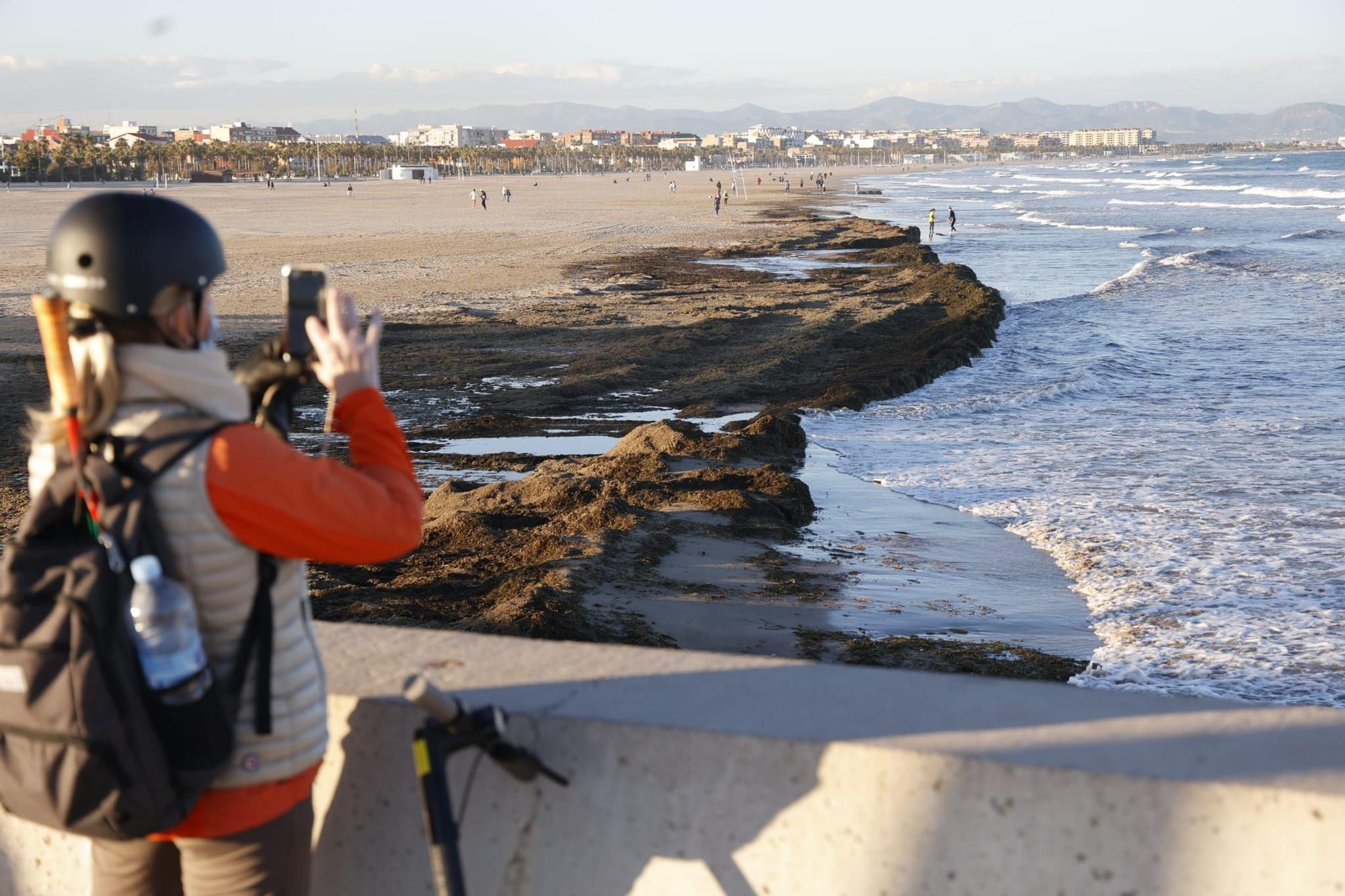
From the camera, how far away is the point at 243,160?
150m

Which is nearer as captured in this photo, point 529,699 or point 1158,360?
point 529,699

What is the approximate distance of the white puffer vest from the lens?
1755 mm

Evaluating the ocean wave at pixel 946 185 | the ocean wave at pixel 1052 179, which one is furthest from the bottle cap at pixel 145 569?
the ocean wave at pixel 1052 179

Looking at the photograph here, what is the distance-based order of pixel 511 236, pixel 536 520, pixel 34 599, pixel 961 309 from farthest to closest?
1. pixel 511 236
2. pixel 961 309
3. pixel 536 520
4. pixel 34 599

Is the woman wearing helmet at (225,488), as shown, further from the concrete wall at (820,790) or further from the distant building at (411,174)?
the distant building at (411,174)

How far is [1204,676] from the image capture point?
263 inches

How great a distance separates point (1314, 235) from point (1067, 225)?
11.7 m

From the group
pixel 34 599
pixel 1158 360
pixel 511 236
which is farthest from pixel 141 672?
pixel 511 236

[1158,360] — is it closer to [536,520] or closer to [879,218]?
[536,520]

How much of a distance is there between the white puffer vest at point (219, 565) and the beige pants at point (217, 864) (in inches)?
4.2

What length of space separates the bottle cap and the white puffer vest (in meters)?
0.07

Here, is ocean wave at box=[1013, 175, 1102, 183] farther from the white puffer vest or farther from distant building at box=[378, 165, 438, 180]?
the white puffer vest

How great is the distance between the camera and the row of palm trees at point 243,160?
112m

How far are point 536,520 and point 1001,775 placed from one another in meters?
6.86
